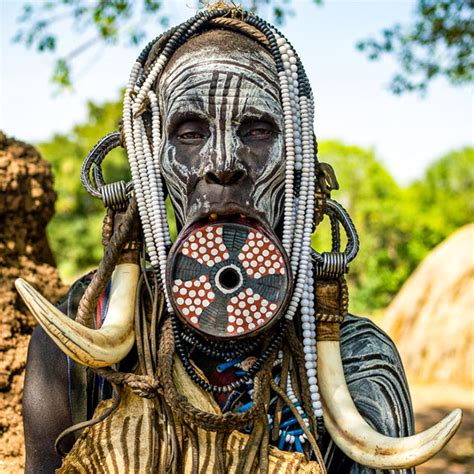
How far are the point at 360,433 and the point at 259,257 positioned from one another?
56cm

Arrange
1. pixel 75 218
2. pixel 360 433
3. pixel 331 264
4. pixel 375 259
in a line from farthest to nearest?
1. pixel 75 218
2. pixel 375 259
3. pixel 331 264
4. pixel 360 433

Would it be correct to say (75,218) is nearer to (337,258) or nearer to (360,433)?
(337,258)

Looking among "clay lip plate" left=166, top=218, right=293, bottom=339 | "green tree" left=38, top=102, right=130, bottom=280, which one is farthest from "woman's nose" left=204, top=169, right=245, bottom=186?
"green tree" left=38, top=102, right=130, bottom=280

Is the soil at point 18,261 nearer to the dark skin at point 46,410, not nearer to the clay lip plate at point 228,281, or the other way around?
the dark skin at point 46,410

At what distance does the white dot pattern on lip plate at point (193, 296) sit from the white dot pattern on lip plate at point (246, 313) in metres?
0.07

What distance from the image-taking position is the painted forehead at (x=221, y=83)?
7.50 ft

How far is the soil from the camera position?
10.00ft

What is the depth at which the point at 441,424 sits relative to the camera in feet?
6.33

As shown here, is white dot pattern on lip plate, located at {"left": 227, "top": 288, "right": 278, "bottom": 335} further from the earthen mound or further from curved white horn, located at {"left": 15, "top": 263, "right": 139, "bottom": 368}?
the earthen mound

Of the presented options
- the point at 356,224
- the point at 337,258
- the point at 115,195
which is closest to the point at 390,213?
the point at 356,224

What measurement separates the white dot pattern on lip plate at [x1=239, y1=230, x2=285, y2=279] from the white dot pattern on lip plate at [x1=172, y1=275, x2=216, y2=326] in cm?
12

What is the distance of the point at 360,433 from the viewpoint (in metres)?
2.13

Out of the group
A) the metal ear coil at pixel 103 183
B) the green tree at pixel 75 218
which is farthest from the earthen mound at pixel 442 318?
the green tree at pixel 75 218

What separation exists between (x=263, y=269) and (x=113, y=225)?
0.57 m
